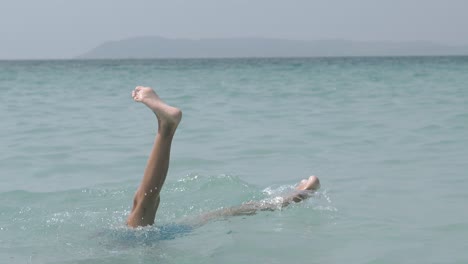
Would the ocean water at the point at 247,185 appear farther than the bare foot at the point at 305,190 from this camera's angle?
No

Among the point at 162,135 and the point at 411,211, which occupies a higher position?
the point at 162,135

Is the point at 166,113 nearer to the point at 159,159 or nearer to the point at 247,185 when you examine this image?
the point at 159,159

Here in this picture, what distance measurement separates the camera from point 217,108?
16.2m

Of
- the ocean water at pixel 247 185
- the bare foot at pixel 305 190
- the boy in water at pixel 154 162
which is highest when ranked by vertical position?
the boy in water at pixel 154 162

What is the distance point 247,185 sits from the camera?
7578mm

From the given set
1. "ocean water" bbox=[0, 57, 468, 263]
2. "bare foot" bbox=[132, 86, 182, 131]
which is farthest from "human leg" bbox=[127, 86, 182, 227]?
"ocean water" bbox=[0, 57, 468, 263]

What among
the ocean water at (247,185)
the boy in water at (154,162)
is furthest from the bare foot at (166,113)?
the ocean water at (247,185)

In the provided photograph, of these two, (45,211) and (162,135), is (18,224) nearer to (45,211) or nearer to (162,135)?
(45,211)

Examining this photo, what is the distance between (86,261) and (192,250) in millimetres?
762

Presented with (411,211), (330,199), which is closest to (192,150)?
(330,199)

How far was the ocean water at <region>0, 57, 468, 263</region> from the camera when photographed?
5.29m

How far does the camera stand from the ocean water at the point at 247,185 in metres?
5.29

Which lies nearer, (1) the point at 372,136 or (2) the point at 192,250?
(2) the point at 192,250

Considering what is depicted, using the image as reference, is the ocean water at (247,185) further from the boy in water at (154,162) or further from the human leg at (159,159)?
the human leg at (159,159)
